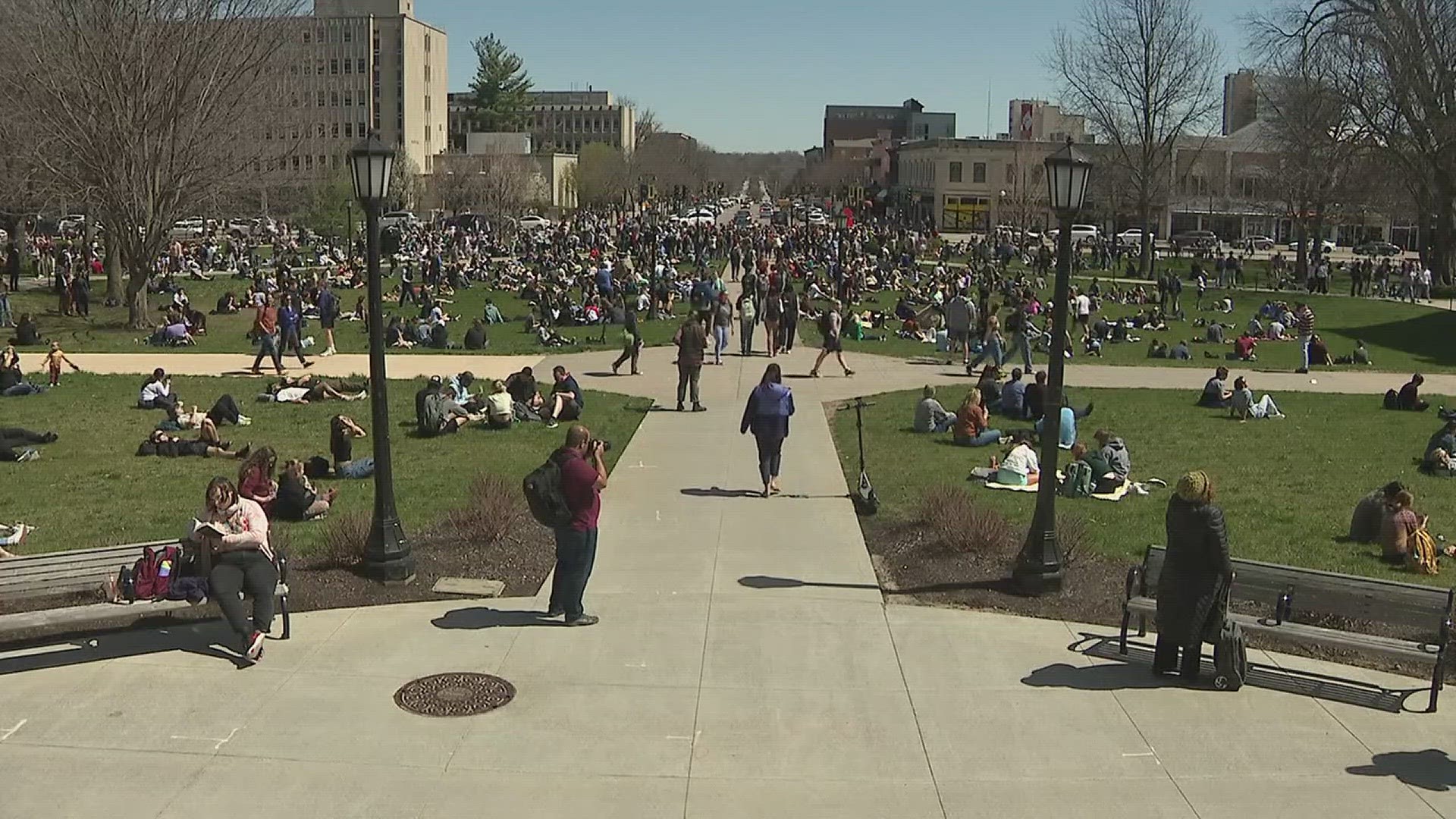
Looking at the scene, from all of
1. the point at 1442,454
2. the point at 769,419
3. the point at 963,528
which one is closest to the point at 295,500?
the point at 769,419

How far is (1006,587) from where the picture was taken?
1160cm

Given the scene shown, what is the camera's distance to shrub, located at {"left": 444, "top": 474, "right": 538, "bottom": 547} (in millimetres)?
12820

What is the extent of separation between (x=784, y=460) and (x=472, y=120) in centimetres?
13531

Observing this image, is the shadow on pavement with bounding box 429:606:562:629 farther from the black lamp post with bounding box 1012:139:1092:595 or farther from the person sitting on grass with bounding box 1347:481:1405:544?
the person sitting on grass with bounding box 1347:481:1405:544

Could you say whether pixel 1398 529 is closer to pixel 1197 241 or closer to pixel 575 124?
pixel 1197 241

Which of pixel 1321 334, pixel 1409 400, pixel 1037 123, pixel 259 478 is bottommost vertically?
pixel 259 478

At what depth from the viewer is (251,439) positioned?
18.9 metres

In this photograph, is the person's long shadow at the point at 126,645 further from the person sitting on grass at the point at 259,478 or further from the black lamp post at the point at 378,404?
the person sitting on grass at the point at 259,478

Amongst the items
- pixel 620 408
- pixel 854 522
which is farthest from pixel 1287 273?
pixel 854 522

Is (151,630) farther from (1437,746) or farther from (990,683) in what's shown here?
(1437,746)

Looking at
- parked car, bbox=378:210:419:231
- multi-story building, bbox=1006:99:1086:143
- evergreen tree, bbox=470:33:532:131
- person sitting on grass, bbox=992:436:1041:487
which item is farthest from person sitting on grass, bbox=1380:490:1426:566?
evergreen tree, bbox=470:33:532:131

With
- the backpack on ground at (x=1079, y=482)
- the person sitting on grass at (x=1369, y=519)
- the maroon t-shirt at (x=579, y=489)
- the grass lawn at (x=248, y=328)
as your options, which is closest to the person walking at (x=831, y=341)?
the grass lawn at (x=248, y=328)

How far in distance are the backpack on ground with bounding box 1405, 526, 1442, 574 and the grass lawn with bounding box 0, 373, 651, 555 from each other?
9536mm

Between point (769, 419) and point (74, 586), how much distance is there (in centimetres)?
779
